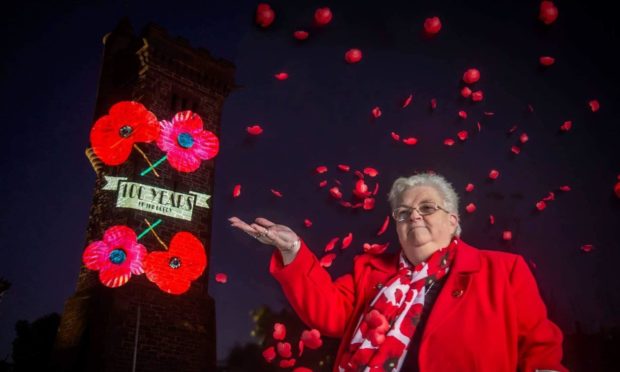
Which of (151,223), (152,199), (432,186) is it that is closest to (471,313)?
(432,186)

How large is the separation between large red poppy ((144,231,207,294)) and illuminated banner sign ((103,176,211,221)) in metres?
0.84

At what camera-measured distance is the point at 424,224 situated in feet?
10.8

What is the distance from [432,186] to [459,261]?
2.21 ft

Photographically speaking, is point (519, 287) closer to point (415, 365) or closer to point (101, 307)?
point (415, 365)

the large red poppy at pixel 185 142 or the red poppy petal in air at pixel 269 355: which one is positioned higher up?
the large red poppy at pixel 185 142

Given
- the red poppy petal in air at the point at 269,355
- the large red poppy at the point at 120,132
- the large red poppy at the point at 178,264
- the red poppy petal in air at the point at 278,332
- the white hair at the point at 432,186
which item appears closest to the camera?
the white hair at the point at 432,186

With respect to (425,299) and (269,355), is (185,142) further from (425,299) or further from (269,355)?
(269,355)

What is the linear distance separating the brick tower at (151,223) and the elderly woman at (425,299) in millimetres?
9688

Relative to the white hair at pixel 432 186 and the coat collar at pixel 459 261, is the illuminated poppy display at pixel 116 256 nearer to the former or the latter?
the coat collar at pixel 459 261

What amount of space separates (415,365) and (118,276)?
12677 mm

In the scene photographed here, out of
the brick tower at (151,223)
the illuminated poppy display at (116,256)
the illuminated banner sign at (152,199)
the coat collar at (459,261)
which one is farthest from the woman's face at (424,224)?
the illuminated banner sign at (152,199)

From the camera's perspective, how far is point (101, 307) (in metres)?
13.7

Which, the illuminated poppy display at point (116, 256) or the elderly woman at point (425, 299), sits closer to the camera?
the elderly woman at point (425, 299)

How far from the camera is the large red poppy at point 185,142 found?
1596cm
